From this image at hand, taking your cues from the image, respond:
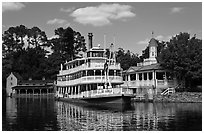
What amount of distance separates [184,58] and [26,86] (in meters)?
45.4

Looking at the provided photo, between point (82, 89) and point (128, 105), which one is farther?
point (82, 89)

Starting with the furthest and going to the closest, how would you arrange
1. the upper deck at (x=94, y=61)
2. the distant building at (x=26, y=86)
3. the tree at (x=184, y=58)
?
the distant building at (x=26, y=86), the tree at (x=184, y=58), the upper deck at (x=94, y=61)

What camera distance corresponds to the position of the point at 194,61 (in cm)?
4625

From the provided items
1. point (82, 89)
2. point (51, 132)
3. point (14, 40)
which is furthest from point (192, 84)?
point (14, 40)

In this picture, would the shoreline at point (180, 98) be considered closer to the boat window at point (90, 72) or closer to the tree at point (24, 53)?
the boat window at point (90, 72)

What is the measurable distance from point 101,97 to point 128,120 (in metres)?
13.9

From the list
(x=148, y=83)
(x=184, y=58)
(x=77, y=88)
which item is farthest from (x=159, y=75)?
(x=77, y=88)

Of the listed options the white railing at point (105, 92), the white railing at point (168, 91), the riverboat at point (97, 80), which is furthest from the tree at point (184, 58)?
the white railing at point (105, 92)

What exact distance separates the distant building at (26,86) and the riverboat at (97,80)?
3397 centimetres

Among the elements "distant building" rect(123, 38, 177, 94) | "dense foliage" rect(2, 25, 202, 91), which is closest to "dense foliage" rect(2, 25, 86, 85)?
"dense foliage" rect(2, 25, 202, 91)

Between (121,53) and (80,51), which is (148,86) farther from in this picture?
(80,51)

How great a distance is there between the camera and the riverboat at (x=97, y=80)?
37406 millimetres

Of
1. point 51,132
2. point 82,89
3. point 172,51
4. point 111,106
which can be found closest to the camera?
point 51,132

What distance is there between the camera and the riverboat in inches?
1473
